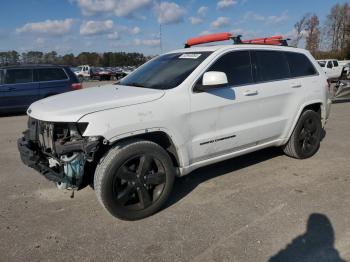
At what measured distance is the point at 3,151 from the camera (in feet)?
22.5

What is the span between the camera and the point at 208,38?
5484 millimetres

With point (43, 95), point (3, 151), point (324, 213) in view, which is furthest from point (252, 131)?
point (43, 95)

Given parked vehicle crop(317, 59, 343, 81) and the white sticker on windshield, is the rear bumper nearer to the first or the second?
the white sticker on windshield

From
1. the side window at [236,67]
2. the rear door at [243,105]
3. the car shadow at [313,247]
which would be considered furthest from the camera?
the side window at [236,67]

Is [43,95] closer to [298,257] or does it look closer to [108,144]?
[108,144]

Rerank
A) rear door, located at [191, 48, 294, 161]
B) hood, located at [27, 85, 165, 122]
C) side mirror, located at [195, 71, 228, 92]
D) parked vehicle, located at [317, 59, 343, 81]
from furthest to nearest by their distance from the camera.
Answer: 1. parked vehicle, located at [317, 59, 343, 81]
2. rear door, located at [191, 48, 294, 161]
3. side mirror, located at [195, 71, 228, 92]
4. hood, located at [27, 85, 165, 122]

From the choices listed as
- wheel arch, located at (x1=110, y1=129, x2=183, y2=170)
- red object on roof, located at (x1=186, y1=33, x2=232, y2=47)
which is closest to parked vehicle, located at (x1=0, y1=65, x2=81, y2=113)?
red object on roof, located at (x1=186, y1=33, x2=232, y2=47)

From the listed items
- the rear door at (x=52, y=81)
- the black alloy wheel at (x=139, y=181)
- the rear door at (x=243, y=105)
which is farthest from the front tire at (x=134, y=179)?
the rear door at (x=52, y=81)

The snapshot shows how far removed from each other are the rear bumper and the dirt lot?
52cm

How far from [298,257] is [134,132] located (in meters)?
1.91

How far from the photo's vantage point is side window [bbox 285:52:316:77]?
17.8 ft

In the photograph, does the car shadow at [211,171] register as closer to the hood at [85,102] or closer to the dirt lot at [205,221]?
the dirt lot at [205,221]

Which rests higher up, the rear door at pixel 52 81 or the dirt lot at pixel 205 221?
the rear door at pixel 52 81

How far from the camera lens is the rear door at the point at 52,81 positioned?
38.5ft
